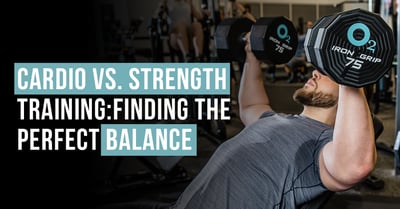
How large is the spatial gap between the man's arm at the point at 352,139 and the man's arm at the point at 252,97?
1.70ft

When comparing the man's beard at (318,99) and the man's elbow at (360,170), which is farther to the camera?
the man's beard at (318,99)

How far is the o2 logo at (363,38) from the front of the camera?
76cm

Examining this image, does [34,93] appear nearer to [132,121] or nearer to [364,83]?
[132,121]

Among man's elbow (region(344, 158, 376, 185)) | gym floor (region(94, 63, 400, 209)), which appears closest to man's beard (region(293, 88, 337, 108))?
man's elbow (region(344, 158, 376, 185))

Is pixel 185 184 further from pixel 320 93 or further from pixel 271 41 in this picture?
pixel 320 93

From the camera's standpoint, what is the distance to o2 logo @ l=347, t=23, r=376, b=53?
0.76 meters

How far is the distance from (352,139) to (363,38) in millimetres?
170

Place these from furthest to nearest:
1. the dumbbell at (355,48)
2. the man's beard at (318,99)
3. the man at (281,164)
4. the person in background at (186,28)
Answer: the person in background at (186,28)
the man's beard at (318,99)
the man at (281,164)
the dumbbell at (355,48)

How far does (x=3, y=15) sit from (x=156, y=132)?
884 millimetres

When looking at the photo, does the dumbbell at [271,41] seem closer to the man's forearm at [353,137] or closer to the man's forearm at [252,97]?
the man's forearm at [252,97]

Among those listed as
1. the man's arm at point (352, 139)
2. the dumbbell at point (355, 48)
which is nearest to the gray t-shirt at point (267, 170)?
the man's arm at point (352, 139)

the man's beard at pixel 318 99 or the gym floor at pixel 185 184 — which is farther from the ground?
the man's beard at pixel 318 99

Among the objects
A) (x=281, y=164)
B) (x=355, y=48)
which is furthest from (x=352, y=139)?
(x=281, y=164)

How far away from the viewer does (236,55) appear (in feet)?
5.20
